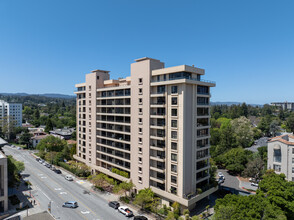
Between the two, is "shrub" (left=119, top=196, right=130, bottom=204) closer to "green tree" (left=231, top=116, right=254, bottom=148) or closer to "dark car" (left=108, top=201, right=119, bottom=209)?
"dark car" (left=108, top=201, right=119, bottom=209)

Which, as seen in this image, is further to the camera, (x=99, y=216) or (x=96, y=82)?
(x=96, y=82)

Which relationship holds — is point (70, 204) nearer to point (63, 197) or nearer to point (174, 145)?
point (63, 197)

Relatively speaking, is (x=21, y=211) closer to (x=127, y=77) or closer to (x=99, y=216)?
(x=99, y=216)

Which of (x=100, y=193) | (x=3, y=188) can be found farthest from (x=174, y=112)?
(x=3, y=188)

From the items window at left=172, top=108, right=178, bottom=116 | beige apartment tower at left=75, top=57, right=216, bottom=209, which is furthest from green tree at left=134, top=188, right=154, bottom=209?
window at left=172, top=108, right=178, bottom=116

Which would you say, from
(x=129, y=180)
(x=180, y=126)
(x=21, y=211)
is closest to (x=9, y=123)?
(x=21, y=211)

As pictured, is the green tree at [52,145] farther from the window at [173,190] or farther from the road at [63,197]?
the window at [173,190]

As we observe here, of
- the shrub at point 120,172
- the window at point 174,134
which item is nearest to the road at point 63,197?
the shrub at point 120,172
